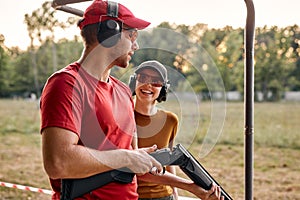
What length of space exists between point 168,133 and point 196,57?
0.32 metres

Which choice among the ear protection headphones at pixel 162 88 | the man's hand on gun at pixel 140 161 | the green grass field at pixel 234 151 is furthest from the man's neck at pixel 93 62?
the green grass field at pixel 234 151

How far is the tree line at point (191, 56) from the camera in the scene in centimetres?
171

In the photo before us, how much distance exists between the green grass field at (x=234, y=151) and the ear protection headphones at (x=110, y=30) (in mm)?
2784

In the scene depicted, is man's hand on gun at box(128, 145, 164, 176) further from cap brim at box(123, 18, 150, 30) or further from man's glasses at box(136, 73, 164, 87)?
man's glasses at box(136, 73, 164, 87)

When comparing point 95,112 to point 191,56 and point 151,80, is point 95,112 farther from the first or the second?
point 191,56

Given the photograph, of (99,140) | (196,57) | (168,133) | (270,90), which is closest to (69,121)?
(99,140)

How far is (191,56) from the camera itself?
1.73 metres

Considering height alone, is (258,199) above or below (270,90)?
below

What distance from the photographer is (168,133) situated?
5.53 ft

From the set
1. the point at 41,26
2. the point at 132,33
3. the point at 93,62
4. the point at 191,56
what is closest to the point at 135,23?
the point at 132,33

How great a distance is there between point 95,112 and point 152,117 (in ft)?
2.25

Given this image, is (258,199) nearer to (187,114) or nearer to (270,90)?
(270,90)

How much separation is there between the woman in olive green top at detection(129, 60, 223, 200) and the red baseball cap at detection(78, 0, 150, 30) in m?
A: 0.53

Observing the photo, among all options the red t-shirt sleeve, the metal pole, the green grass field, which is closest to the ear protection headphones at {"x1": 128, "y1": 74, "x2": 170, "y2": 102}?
the metal pole
